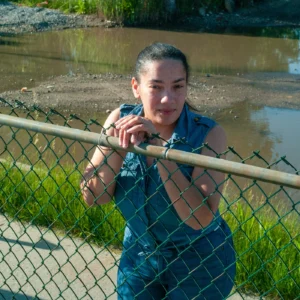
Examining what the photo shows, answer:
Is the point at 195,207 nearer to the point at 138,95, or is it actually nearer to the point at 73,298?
the point at 138,95

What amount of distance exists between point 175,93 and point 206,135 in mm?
201

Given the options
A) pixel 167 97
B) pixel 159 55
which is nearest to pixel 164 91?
pixel 167 97

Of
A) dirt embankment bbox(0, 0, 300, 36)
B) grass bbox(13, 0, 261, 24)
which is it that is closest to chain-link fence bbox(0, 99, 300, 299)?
dirt embankment bbox(0, 0, 300, 36)

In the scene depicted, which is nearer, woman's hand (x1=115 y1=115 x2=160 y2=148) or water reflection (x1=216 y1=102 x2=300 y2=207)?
woman's hand (x1=115 y1=115 x2=160 y2=148)

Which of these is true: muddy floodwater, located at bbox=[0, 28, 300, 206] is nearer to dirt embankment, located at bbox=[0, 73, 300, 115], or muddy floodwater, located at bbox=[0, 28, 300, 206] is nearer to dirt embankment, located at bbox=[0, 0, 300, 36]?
dirt embankment, located at bbox=[0, 73, 300, 115]

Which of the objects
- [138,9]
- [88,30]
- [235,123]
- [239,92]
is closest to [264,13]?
[138,9]

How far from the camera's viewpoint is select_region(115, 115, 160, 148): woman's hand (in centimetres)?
226

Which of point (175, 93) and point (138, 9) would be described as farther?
point (138, 9)

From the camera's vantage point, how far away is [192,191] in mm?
2342

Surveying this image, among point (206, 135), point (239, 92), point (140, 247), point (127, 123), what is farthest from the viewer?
point (239, 92)

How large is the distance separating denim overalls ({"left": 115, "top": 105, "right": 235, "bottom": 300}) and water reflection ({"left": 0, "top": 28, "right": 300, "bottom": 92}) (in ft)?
25.5

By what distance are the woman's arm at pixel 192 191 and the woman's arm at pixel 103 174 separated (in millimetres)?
247

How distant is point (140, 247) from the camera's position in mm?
2617

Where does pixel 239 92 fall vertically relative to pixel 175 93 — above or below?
below
